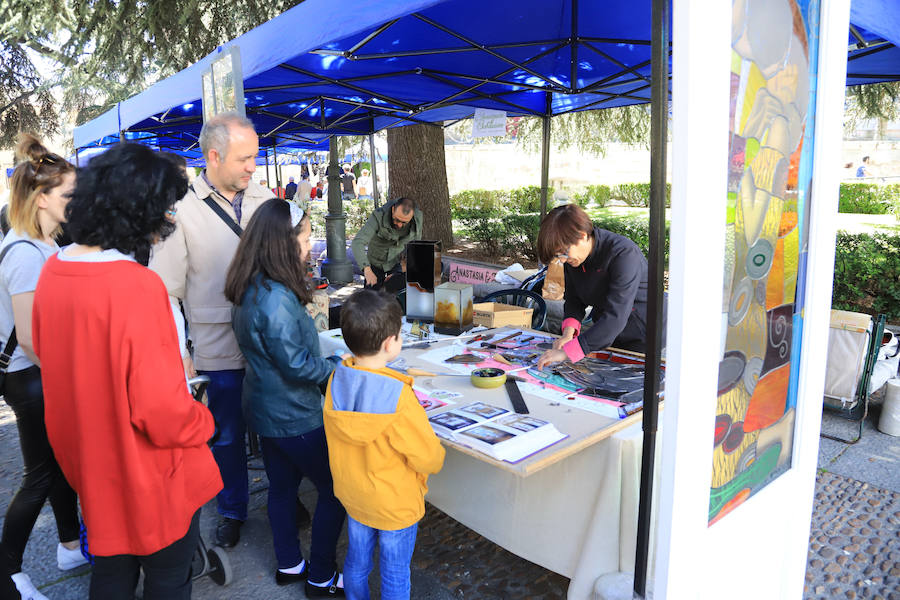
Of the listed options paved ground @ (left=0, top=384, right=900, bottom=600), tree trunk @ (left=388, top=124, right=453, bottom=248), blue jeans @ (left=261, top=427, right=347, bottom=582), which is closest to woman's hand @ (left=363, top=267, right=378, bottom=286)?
paved ground @ (left=0, top=384, right=900, bottom=600)

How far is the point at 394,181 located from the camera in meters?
Answer: 9.27

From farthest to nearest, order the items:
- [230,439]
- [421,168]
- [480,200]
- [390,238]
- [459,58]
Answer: [480,200] < [421,168] < [390,238] < [459,58] < [230,439]

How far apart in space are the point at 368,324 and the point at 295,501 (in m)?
1.00

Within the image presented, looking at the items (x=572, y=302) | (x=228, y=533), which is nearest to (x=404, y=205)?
(x=572, y=302)

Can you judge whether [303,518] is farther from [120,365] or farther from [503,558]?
[120,365]

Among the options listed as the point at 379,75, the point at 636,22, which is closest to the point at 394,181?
the point at 379,75

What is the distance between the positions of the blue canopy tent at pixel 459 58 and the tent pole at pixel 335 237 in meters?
2.60

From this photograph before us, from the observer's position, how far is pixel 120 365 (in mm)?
1385

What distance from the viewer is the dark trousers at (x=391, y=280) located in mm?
5438

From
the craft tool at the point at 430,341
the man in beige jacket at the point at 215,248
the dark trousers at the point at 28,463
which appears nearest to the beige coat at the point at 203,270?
the man in beige jacket at the point at 215,248

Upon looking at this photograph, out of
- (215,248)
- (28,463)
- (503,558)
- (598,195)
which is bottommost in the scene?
(503,558)

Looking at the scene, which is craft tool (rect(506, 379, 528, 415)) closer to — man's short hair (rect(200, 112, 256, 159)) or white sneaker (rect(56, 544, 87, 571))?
man's short hair (rect(200, 112, 256, 159))

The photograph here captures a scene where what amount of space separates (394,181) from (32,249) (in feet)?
24.4

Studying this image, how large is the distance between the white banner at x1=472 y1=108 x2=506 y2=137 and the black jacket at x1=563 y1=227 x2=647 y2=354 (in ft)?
8.39
